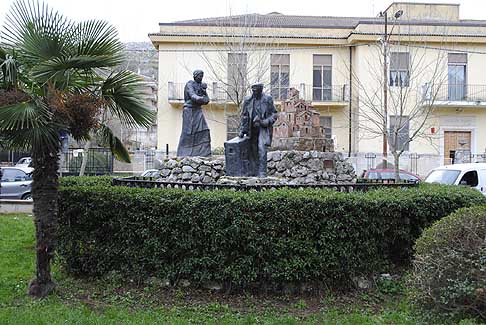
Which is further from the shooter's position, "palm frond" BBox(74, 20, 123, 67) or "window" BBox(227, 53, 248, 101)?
"window" BBox(227, 53, 248, 101)

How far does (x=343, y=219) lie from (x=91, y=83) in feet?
11.4

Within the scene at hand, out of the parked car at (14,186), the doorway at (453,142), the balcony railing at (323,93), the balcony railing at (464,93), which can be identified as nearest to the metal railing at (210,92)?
the balcony railing at (323,93)

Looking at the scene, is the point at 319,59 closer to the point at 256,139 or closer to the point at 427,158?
the point at 427,158

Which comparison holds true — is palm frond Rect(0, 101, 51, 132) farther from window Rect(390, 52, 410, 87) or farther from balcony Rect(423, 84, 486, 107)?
balcony Rect(423, 84, 486, 107)

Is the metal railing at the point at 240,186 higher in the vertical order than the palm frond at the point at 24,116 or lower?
lower

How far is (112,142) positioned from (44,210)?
1748 mm

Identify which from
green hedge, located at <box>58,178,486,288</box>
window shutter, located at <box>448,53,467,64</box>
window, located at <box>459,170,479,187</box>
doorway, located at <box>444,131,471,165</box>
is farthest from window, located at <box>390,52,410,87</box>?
green hedge, located at <box>58,178,486,288</box>

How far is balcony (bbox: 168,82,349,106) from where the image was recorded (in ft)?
90.3

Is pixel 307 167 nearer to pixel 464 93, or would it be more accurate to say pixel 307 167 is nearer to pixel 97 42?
pixel 97 42

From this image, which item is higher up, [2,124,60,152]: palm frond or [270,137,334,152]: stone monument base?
[270,137,334,152]: stone monument base

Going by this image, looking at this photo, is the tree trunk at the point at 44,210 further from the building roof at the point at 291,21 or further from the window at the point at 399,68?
the building roof at the point at 291,21

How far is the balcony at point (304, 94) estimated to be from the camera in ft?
90.3

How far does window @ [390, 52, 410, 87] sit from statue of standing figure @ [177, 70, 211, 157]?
13.2m

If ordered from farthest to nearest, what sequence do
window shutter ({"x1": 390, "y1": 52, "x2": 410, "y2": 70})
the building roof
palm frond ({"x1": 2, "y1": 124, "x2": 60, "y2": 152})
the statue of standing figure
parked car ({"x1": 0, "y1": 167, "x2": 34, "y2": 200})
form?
the building roof
window shutter ({"x1": 390, "y1": 52, "x2": 410, "y2": 70})
parked car ({"x1": 0, "y1": 167, "x2": 34, "y2": 200})
the statue of standing figure
palm frond ({"x1": 2, "y1": 124, "x2": 60, "y2": 152})
